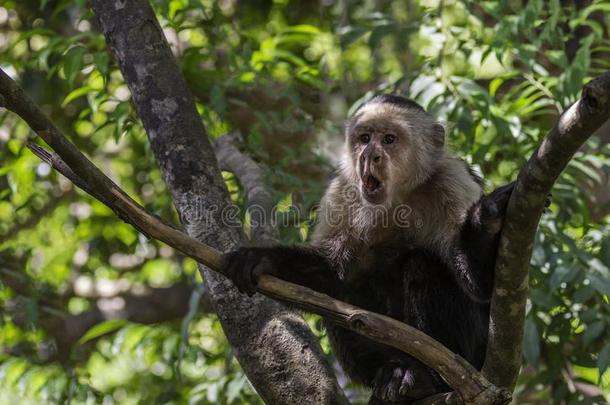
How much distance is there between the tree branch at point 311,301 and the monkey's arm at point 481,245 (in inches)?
25.9

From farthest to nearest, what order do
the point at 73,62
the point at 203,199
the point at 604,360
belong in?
the point at 73,62
the point at 604,360
the point at 203,199

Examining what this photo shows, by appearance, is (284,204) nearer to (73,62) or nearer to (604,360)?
(73,62)

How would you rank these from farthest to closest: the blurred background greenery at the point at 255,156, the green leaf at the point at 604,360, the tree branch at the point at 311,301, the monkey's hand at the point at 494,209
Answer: the blurred background greenery at the point at 255,156
the green leaf at the point at 604,360
the monkey's hand at the point at 494,209
the tree branch at the point at 311,301

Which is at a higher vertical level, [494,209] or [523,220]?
[523,220]

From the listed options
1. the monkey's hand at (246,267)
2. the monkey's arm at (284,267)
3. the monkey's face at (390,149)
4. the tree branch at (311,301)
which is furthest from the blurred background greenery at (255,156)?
the tree branch at (311,301)

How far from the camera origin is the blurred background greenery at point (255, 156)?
5.67 m

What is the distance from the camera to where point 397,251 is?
5.01m

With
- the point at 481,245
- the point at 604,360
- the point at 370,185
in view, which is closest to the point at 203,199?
the point at 370,185

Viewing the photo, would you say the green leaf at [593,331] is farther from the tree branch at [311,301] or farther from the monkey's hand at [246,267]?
the monkey's hand at [246,267]

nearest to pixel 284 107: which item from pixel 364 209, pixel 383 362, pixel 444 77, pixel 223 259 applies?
pixel 444 77

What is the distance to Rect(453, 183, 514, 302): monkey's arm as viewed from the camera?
3.77 metres

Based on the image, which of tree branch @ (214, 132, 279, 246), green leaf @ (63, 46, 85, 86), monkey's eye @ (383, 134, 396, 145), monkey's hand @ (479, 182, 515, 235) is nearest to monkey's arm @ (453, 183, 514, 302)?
monkey's hand @ (479, 182, 515, 235)

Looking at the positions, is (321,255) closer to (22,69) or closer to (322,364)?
(322,364)

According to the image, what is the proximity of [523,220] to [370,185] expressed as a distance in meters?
1.65
